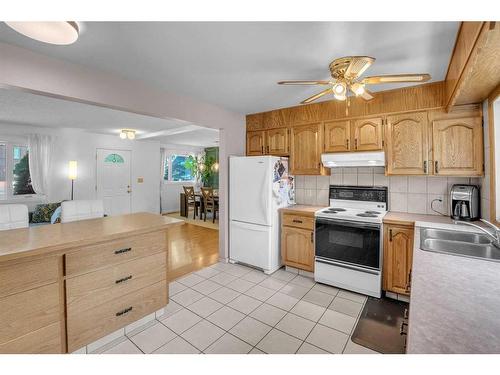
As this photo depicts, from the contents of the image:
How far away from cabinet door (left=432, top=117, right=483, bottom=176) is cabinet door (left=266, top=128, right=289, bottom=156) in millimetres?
1651

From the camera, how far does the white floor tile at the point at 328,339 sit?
1.78 meters

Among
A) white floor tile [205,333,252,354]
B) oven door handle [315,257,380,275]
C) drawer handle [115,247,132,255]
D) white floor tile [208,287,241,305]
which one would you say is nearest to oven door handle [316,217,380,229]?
oven door handle [315,257,380,275]

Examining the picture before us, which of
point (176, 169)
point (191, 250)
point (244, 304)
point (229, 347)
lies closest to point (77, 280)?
point (229, 347)

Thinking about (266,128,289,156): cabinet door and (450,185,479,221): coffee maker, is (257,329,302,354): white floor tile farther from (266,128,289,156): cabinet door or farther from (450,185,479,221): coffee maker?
(266,128,289,156): cabinet door

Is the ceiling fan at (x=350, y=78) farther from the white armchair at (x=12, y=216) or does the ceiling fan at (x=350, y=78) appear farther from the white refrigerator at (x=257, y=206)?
the white armchair at (x=12, y=216)

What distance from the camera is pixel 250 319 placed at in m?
2.12

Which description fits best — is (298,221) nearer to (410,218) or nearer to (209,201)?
(410,218)

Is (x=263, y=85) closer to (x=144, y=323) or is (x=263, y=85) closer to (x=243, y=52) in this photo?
(x=243, y=52)

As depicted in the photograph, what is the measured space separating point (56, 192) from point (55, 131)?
1327mm

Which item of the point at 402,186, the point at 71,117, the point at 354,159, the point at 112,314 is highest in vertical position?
the point at 71,117

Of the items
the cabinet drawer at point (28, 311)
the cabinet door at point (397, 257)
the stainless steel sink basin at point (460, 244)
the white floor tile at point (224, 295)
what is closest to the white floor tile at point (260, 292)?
the white floor tile at point (224, 295)

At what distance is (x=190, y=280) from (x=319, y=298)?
1520 mm

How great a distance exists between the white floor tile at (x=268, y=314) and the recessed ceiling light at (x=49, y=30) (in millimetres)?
2425

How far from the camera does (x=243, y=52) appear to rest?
5.97 ft
